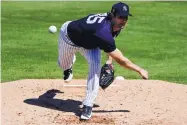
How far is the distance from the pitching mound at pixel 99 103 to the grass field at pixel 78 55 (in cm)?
126

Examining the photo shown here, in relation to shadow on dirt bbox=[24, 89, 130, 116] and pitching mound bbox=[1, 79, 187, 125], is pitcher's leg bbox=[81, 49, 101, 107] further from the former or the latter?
shadow on dirt bbox=[24, 89, 130, 116]

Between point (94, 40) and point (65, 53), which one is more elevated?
point (94, 40)

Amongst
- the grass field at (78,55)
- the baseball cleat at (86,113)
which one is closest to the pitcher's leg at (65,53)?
the baseball cleat at (86,113)

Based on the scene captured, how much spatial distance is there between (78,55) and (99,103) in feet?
15.5

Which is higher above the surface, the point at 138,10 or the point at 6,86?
the point at 6,86

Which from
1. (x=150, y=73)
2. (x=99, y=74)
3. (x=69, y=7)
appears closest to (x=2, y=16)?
(x=69, y=7)

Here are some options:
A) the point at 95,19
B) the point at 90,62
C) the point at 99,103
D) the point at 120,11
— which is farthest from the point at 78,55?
the point at 120,11

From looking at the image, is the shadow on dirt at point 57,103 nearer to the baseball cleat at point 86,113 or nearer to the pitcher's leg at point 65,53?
the baseball cleat at point 86,113

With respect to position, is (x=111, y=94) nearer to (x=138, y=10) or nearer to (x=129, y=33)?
(x=129, y=33)

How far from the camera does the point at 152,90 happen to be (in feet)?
29.3

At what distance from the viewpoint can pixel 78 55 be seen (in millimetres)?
12680

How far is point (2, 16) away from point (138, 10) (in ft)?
18.3

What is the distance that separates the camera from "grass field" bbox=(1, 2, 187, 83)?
36.6 feet

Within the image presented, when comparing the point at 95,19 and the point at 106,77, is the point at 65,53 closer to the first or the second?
the point at 106,77
